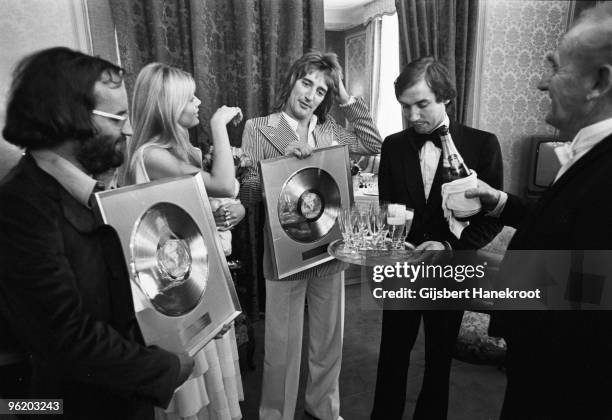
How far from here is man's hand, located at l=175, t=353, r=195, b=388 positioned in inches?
39.6

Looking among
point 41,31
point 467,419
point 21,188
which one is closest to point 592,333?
point 21,188

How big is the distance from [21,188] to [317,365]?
1.65 m

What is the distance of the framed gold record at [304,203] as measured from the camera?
5.26 ft

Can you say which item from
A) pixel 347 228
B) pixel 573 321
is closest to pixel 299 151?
pixel 347 228

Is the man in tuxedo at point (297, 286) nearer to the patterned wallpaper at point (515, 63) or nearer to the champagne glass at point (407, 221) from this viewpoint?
the champagne glass at point (407, 221)

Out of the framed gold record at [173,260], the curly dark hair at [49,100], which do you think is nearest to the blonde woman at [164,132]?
the framed gold record at [173,260]

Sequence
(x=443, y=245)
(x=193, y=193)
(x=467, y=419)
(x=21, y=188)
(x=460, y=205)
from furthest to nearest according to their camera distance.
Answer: (x=467, y=419) → (x=443, y=245) → (x=460, y=205) → (x=193, y=193) → (x=21, y=188)

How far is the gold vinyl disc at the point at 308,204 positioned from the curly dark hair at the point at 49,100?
2.77ft

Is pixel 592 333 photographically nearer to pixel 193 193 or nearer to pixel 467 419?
pixel 193 193

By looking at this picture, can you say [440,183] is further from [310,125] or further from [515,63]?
[515,63]

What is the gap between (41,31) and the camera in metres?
2.18

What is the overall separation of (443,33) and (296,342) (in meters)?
3.10

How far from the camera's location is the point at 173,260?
42.2 inches

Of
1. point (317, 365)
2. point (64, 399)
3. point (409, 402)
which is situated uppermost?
point (64, 399)
